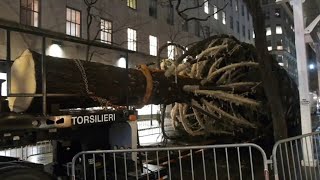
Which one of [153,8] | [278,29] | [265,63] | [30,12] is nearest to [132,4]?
[153,8]

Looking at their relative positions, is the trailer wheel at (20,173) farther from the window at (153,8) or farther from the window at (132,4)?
the window at (153,8)

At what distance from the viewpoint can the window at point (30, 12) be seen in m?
17.6

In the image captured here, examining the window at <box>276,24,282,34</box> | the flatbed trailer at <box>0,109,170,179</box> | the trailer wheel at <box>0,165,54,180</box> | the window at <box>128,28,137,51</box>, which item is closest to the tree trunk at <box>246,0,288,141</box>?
the flatbed trailer at <box>0,109,170,179</box>

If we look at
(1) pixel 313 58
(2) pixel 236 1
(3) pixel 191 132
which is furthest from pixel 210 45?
(2) pixel 236 1

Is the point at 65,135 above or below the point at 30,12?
below

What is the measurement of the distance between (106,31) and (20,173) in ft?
62.8

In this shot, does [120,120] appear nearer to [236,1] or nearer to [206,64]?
[206,64]

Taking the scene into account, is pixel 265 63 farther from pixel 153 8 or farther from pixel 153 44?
pixel 153 8

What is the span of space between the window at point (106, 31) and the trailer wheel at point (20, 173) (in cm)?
1827

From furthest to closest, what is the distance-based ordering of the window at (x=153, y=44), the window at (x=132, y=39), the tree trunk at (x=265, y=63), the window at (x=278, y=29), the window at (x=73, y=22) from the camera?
the window at (x=278, y=29)
the window at (x=153, y=44)
the window at (x=132, y=39)
the window at (x=73, y=22)
the tree trunk at (x=265, y=63)

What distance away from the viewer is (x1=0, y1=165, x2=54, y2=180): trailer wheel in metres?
3.96

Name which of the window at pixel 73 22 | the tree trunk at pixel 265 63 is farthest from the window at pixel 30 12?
the tree trunk at pixel 265 63

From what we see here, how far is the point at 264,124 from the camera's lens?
461 inches

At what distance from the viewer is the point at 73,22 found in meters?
20.5
